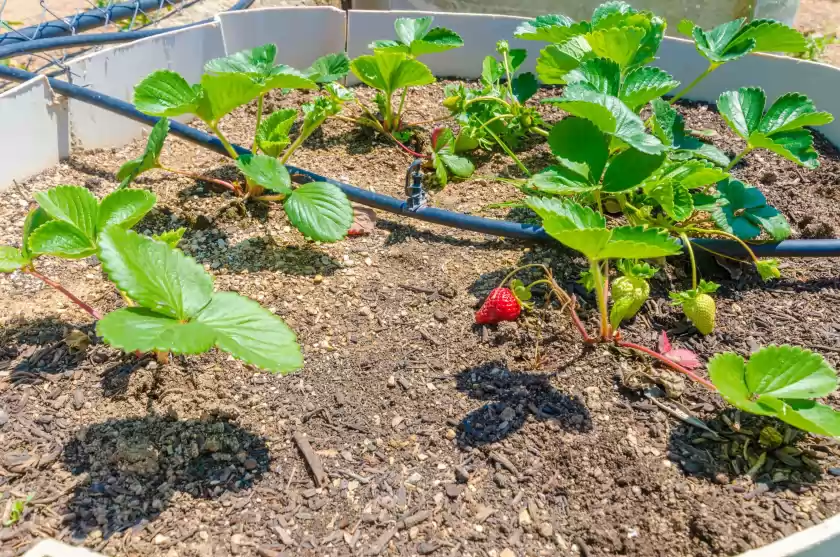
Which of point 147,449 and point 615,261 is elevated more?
point 615,261

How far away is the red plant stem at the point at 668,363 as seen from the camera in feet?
4.66

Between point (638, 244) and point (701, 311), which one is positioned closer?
point (638, 244)

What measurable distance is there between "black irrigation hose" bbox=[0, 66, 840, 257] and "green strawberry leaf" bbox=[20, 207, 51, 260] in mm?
609

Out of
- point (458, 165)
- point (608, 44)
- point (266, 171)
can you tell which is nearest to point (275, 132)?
point (266, 171)

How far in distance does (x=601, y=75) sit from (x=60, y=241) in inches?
50.0

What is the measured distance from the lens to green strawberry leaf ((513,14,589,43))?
2.07 m

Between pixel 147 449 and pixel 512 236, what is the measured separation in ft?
3.30

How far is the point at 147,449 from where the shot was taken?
1.27m

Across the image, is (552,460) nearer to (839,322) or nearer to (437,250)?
(437,250)

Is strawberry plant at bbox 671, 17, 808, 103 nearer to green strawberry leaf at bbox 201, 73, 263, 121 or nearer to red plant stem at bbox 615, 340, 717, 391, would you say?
red plant stem at bbox 615, 340, 717, 391

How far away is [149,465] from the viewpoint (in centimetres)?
125

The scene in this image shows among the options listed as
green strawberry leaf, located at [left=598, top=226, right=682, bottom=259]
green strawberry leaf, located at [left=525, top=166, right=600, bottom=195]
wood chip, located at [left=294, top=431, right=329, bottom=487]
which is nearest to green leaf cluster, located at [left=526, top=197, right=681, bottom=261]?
green strawberry leaf, located at [left=598, top=226, right=682, bottom=259]

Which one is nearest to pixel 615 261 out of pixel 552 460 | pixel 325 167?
pixel 552 460

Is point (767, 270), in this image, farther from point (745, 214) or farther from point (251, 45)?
point (251, 45)
